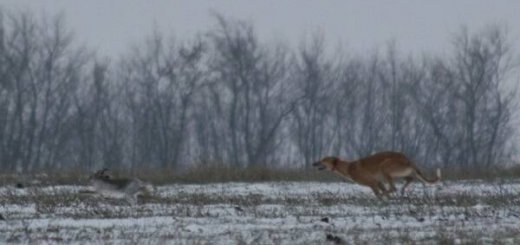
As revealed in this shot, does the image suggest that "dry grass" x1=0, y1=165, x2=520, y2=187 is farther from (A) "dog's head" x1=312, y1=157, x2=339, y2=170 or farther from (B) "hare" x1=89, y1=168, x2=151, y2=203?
(B) "hare" x1=89, y1=168, x2=151, y2=203

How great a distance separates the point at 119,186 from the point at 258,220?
5066 millimetres

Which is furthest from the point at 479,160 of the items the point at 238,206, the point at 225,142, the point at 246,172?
the point at 238,206

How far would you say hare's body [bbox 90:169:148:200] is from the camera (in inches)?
669

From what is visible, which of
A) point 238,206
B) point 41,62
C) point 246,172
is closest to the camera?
point 238,206

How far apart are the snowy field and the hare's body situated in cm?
19

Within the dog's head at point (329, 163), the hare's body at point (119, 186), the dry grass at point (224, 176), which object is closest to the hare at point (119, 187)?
the hare's body at point (119, 186)

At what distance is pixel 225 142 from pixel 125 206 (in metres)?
53.0

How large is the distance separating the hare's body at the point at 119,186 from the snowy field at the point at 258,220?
0.19 meters

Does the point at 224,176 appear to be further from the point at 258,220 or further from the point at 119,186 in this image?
the point at 258,220

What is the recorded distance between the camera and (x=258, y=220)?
12695 millimetres

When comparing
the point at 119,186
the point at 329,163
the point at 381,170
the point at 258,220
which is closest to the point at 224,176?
the point at 329,163

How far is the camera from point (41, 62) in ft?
211

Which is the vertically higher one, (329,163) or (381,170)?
(329,163)

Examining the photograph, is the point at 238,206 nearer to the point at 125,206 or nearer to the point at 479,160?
the point at 125,206
